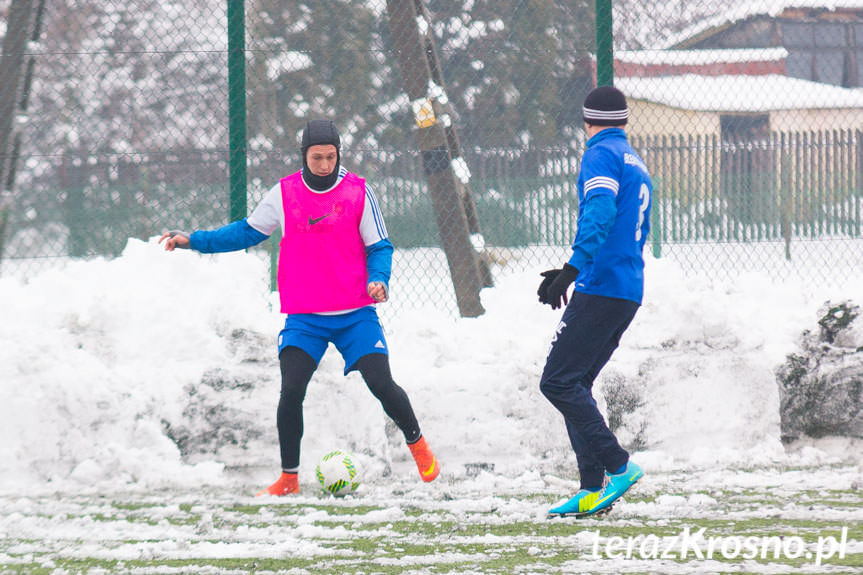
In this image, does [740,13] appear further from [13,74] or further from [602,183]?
[13,74]

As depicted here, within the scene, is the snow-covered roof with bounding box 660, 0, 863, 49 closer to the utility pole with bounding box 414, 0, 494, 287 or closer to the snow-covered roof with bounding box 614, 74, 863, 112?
the snow-covered roof with bounding box 614, 74, 863, 112

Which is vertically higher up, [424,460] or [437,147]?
[437,147]

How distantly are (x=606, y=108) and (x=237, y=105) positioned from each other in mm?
3254

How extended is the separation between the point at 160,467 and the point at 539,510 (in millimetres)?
2200

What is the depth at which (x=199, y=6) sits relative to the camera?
299 inches

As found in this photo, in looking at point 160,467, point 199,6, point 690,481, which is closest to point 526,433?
point 690,481


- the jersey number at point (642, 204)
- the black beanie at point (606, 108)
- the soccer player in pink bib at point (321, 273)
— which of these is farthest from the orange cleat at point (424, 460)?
the black beanie at point (606, 108)

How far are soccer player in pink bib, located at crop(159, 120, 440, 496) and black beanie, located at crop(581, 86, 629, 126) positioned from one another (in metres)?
1.26

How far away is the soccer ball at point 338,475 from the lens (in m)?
5.46

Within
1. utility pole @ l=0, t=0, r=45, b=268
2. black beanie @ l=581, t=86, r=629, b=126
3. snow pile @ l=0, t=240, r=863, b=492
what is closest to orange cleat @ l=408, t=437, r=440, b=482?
snow pile @ l=0, t=240, r=863, b=492

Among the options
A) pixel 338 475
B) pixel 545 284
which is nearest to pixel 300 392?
pixel 338 475

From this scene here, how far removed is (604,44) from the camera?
766cm

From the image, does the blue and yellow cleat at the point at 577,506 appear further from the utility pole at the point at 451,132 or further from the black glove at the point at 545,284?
the utility pole at the point at 451,132

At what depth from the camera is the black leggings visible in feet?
17.8
